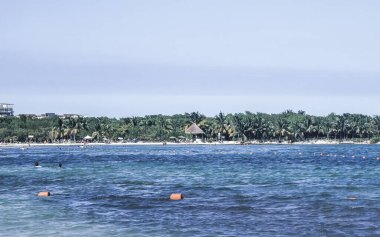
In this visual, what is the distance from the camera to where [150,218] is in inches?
1380

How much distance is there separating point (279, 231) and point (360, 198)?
46.2ft

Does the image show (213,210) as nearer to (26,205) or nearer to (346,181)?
(26,205)

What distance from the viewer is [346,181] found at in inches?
2286

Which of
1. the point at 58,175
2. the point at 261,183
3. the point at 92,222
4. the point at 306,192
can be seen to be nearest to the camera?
the point at 92,222

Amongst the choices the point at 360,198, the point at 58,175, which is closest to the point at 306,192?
the point at 360,198

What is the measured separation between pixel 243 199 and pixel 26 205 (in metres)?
13.5

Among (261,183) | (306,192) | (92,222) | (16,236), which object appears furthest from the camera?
(261,183)

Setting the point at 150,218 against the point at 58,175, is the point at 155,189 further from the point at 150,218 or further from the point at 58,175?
the point at 58,175

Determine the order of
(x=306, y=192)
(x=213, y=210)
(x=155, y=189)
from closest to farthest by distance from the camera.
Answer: (x=213, y=210), (x=306, y=192), (x=155, y=189)

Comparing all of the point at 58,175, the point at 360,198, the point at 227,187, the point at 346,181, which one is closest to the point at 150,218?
the point at 360,198

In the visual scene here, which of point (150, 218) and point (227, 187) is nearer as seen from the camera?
point (150, 218)

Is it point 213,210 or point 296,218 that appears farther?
point 213,210

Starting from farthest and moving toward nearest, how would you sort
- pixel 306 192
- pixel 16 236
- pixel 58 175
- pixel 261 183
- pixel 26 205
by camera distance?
pixel 58 175 < pixel 261 183 < pixel 306 192 < pixel 26 205 < pixel 16 236

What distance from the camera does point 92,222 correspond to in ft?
110
